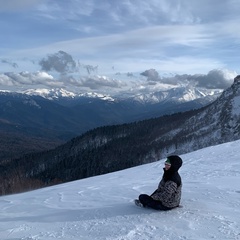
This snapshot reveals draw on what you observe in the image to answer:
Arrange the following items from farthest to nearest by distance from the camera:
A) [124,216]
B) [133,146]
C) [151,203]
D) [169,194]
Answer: [133,146], [151,203], [169,194], [124,216]

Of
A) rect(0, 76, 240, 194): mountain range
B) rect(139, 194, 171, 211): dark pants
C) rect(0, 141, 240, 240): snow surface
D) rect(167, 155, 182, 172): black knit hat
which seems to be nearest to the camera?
rect(0, 141, 240, 240): snow surface

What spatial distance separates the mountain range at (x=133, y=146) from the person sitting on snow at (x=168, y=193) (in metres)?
119

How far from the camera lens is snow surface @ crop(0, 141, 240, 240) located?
8.63m

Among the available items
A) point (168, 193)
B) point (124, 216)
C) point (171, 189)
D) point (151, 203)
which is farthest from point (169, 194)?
point (124, 216)

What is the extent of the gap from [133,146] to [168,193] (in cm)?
16276

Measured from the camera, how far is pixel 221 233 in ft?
27.6

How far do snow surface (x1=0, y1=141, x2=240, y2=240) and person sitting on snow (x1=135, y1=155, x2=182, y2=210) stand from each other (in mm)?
207

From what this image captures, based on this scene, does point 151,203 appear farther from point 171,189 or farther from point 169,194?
point 171,189

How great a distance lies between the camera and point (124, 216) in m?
10.3

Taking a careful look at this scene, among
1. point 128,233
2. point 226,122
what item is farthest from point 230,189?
point 226,122

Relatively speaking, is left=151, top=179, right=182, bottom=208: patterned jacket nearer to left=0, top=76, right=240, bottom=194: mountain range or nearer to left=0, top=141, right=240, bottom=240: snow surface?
left=0, top=141, right=240, bottom=240: snow surface

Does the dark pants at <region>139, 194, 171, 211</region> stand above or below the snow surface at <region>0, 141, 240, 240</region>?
above

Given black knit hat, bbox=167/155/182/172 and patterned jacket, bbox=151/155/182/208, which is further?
black knit hat, bbox=167/155/182/172

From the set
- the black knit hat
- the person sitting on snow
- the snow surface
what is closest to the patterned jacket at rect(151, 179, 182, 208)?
the person sitting on snow
